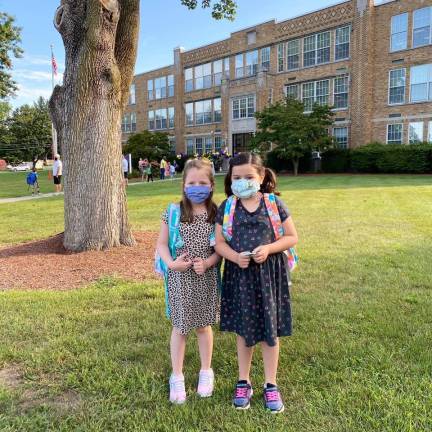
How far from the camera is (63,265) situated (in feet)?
19.5

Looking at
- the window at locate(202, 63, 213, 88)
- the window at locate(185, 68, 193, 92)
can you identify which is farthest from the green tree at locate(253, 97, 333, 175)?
the window at locate(185, 68, 193, 92)

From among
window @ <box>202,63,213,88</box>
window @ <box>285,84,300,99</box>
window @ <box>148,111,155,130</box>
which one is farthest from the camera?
window @ <box>148,111,155,130</box>

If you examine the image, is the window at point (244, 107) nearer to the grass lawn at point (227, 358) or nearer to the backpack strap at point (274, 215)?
the grass lawn at point (227, 358)

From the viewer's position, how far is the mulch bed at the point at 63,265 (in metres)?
5.38

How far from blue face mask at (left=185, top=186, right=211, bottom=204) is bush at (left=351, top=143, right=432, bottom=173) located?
23646 millimetres

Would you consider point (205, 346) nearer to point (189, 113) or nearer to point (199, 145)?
point (199, 145)

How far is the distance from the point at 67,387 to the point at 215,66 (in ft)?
124

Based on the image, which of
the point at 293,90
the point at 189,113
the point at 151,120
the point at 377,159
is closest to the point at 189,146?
the point at 189,113

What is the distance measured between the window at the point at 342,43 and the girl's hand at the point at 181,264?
2937 centimetres

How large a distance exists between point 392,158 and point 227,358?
77.8ft

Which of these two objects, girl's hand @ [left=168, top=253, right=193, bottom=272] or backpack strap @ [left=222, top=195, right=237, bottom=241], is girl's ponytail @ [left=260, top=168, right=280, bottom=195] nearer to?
backpack strap @ [left=222, top=195, right=237, bottom=241]

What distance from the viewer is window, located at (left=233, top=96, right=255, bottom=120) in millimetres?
34250

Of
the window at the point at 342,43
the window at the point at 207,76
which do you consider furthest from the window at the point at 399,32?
the window at the point at 207,76

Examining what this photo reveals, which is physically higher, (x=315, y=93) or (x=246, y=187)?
(x=315, y=93)
